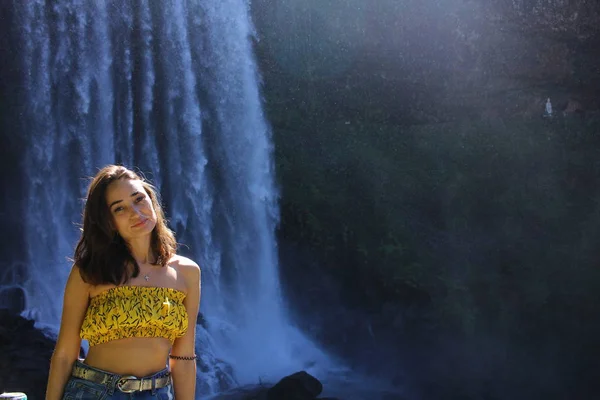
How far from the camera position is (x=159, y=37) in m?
11.3

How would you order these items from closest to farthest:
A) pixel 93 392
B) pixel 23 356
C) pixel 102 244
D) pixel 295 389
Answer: pixel 93 392, pixel 102 244, pixel 23 356, pixel 295 389

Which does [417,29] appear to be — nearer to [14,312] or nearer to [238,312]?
[238,312]

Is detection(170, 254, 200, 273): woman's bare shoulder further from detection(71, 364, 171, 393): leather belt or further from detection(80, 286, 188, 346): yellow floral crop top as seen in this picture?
detection(71, 364, 171, 393): leather belt

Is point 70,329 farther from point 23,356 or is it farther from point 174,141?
point 174,141

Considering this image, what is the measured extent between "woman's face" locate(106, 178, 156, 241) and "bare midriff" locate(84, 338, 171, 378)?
0.37m

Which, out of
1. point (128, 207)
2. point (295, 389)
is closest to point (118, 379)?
point (128, 207)

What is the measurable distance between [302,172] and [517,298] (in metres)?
3.77

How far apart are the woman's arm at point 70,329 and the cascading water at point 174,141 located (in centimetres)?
747

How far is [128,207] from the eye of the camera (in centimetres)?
258

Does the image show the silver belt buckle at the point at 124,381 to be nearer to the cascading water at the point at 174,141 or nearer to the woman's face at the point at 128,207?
the woman's face at the point at 128,207

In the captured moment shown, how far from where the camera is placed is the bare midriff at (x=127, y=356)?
2.48 metres

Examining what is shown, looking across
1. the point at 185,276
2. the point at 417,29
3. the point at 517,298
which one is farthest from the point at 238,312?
the point at 185,276

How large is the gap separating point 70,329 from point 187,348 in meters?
0.42

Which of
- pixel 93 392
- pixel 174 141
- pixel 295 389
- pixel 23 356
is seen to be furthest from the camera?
pixel 174 141
